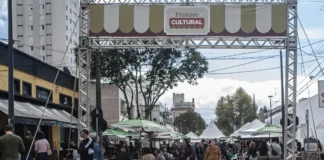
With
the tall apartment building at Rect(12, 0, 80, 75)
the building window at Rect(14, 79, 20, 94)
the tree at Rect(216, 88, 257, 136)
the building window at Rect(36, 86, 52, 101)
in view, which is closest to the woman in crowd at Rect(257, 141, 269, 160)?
the building window at Rect(14, 79, 20, 94)

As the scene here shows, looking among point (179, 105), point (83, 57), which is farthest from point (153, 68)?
point (179, 105)

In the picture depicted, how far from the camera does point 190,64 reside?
39656mm

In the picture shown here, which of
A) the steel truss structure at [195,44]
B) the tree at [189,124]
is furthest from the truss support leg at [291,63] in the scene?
the tree at [189,124]

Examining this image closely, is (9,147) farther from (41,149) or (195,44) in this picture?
(195,44)

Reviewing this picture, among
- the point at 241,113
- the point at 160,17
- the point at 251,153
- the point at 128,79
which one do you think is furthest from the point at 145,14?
the point at 241,113

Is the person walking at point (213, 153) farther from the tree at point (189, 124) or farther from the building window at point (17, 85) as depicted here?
the tree at point (189, 124)

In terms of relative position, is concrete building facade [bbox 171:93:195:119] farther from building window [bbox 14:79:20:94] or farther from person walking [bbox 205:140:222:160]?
person walking [bbox 205:140:222:160]

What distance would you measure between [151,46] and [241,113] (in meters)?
67.7

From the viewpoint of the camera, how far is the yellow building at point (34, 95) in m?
22.8

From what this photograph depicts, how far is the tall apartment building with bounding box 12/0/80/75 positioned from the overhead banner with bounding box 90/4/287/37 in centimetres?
8067

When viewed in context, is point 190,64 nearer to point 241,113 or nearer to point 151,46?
point 151,46

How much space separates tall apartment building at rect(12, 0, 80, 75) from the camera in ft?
329

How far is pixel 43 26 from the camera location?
101688mm

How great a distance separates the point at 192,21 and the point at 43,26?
85091 mm
